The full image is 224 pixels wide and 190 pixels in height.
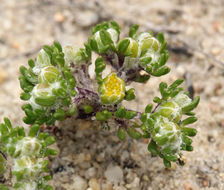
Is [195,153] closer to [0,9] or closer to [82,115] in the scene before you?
[82,115]

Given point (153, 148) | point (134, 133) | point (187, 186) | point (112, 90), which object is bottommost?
point (187, 186)

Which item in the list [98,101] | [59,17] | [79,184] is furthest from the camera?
[59,17]

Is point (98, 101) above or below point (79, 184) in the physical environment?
above

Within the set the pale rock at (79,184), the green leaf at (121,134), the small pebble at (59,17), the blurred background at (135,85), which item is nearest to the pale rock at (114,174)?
the blurred background at (135,85)

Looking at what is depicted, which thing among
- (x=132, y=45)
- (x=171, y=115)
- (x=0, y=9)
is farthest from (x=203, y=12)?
(x=0, y=9)

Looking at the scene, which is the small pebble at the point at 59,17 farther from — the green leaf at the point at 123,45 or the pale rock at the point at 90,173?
the pale rock at the point at 90,173

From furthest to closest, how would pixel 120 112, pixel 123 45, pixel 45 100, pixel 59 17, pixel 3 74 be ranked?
pixel 59 17, pixel 3 74, pixel 123 45, pixel 120 112, pixel 45 100

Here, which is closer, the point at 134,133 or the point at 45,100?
the point at 45,100

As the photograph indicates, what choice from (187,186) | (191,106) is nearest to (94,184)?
(187,186)

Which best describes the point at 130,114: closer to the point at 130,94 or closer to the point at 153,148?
the point at 130,94
